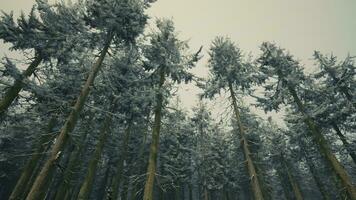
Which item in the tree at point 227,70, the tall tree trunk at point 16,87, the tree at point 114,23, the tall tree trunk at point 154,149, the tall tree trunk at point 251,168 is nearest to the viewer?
the tall tree trunk at point 154,149

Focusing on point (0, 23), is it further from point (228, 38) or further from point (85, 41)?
point (228, 38)

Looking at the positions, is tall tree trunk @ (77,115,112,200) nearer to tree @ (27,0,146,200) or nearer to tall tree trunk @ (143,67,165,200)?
tall tree trunk @ (143,67,165,200)

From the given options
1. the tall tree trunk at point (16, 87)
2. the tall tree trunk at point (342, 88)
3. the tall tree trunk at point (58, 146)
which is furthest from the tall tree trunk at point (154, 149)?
the tall tree trunk at point (342, 88)

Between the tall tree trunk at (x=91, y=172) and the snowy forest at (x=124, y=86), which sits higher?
the snowy forest at (x=124, y=86)

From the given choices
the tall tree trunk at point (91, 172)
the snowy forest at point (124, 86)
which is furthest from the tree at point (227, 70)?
the tall tree trunk at point (91, 172)

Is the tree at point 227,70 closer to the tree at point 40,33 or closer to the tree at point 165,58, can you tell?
the tree at point 165,58

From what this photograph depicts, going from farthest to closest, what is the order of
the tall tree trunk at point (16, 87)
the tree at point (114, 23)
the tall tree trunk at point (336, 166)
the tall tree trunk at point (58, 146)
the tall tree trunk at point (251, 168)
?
1. the tall tree trunk at point (16, 87)
2. the tall tree trunk at point (336, 166)
3. the tall tree trunk at point (251, 168)
4. the tree at point (114, 23)
5. the tall tree trunk at point (58, 146)

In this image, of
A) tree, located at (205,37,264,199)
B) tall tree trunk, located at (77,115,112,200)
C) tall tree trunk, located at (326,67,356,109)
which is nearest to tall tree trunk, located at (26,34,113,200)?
tall tree trunk, located at (77,115,112,200)

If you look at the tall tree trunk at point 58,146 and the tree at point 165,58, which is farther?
the tree at point 165,58

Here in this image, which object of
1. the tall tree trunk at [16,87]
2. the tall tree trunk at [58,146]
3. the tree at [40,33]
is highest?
the tree at [40,33]

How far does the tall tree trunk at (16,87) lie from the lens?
1413 cm

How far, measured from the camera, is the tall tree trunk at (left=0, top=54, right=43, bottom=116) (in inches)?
556

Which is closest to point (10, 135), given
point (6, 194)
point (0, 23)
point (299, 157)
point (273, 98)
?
point (6, 194)

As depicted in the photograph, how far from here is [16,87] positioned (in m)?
14.6
